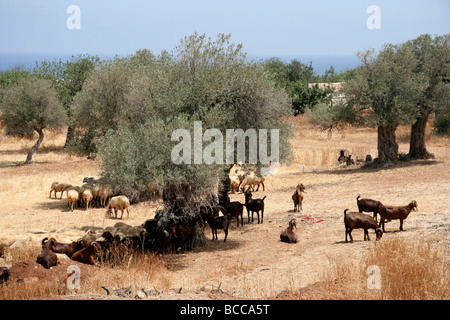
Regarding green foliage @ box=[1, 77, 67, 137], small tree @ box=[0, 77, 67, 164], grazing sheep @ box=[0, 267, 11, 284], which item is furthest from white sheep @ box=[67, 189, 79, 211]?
green foliage @ box=[1, 77, 67, 137]

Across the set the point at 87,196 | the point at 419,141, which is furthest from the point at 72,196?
the point at 419,141

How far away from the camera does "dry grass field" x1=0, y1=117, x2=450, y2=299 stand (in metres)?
8.55

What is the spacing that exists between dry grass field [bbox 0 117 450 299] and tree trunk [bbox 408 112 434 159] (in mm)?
850

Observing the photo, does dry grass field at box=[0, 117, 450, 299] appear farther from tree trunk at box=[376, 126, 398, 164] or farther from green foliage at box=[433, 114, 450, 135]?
green foliage at box=[433, 114, 450, 135]

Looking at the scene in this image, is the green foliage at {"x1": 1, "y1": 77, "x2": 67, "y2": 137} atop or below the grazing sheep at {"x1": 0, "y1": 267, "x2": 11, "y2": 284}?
atop

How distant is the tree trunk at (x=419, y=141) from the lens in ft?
88.6

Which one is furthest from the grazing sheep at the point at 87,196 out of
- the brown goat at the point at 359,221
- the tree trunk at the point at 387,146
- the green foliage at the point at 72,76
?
the green foliage at the point at 72,76

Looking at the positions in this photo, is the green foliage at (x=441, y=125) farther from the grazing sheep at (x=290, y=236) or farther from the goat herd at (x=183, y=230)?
the grazing sheep at (x=290, y=236)

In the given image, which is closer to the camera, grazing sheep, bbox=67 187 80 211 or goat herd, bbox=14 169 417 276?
goat herd, bbox=14 169 417 276

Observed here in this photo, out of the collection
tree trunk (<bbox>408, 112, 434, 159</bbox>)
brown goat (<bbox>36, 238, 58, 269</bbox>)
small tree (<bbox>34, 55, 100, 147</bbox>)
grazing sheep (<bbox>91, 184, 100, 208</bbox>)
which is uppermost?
small tree (<bbox>34, 55, 100, 147</bbox>)

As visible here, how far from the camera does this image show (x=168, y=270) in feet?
39.3

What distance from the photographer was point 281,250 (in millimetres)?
12938
